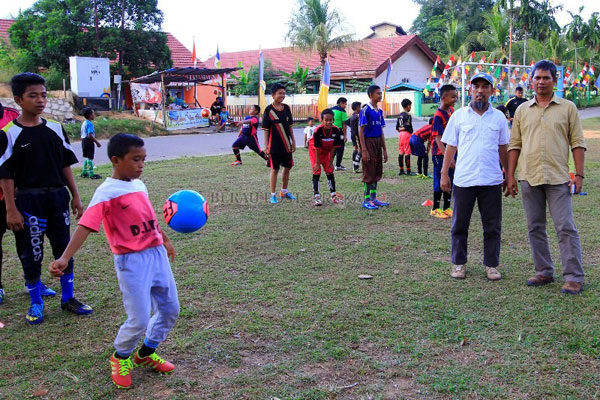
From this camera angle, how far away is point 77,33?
95.0 ft

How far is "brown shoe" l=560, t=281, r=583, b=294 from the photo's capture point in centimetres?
467

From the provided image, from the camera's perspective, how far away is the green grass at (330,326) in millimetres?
3357

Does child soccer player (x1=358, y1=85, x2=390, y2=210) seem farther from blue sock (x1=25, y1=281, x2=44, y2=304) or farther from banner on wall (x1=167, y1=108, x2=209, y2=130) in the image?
banner on wall (x1=167, y1=108, x2=209, y2=130)

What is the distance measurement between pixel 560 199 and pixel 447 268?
4.27 feet

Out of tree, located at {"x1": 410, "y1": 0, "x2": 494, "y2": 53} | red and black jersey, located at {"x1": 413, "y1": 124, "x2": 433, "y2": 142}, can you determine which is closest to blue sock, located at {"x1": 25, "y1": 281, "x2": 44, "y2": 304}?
red and black jersey, located at {"x1": 413, "y1": 124, "x2": 433, "y2": 142}

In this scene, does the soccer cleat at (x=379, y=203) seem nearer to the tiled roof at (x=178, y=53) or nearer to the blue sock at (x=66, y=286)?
the blue sock at (x=66, y=286)

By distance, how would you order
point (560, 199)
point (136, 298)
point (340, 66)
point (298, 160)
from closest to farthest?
point (136, 298)
point (560, 199)
point (298, 160)
point (340, 66)

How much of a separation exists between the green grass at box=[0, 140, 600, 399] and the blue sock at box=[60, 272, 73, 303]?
0.48 ft

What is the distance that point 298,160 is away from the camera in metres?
15.1

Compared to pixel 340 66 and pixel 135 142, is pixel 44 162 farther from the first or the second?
pixel 340 66

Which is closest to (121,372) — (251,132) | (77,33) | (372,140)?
(372,140)

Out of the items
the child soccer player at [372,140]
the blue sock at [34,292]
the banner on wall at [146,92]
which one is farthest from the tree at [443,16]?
the blue sock at [34,292]

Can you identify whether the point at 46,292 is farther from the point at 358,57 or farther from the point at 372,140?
the point at 358,57

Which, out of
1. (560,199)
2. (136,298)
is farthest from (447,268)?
(136,298)
